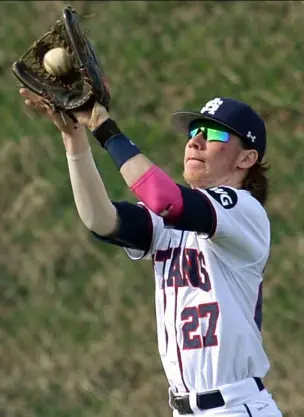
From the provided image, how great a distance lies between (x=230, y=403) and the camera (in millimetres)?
4367

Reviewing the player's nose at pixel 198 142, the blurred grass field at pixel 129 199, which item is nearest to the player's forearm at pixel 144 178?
the player's nose at pixel 198 142

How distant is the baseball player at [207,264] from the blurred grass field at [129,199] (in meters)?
3.06

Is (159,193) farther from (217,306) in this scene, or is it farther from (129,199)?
(129,199)

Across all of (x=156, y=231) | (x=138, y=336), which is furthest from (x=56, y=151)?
(x=156, y=231)

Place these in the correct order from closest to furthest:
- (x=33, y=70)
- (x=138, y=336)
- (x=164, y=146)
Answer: (x=33, y=70), (x=138, y=336), (x=164, y=146)

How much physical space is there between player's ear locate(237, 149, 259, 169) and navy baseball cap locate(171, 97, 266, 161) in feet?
0.08

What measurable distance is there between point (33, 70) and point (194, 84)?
5.95 metres

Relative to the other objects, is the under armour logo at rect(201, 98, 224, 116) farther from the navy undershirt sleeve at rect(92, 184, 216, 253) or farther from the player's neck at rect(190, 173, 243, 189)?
the navy undershirt sleeve at rect(92, 184, 216, 253)

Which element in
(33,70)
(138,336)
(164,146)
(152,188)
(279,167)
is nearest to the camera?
(152,188)

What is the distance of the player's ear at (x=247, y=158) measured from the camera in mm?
4621

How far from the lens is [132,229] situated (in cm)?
451

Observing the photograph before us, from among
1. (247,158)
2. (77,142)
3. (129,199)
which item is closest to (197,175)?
(247,158)

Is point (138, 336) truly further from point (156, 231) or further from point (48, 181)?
point (156, 231)

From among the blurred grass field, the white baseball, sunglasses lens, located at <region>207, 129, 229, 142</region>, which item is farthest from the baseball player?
the blurred grass field
